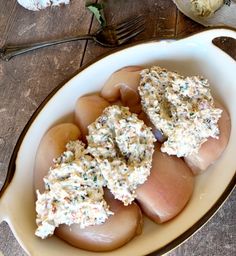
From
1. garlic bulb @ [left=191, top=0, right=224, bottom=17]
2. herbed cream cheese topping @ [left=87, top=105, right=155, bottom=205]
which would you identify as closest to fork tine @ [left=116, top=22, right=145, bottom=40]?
garlic bulb @ [left=191, top=0, right=224, bottom=17]

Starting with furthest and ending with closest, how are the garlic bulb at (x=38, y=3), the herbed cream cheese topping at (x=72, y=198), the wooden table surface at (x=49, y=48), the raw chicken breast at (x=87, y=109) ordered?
1. the garlic bulb at (x=38, y=3)
2. the wooden table surface at (x=49, y=48)
3. the raw chicken breast at (x=87, y=109)
4. the herbed cream cheese topping at (x=72, y=198)

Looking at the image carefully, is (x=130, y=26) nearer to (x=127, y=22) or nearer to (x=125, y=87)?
(x=127, y=22)

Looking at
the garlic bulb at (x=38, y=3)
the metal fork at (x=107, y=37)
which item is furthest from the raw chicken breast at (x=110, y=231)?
the garlic bulb at (x=38, y=3)

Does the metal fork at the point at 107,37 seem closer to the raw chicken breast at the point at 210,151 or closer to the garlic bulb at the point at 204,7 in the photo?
the garlic bulb at the point at 204,7

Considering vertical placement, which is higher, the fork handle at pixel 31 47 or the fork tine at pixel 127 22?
the fork tine at pixel 127 22

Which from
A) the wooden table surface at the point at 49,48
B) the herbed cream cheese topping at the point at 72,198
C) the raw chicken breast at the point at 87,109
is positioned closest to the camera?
the herbed cream cheese topping at the point at 72,198

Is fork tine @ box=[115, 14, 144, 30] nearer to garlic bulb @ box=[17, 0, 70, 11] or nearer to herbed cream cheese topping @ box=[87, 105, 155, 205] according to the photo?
garlic bulb @ box=[17, 0, 70, 11]

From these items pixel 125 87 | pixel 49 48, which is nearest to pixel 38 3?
pixel 49 48
